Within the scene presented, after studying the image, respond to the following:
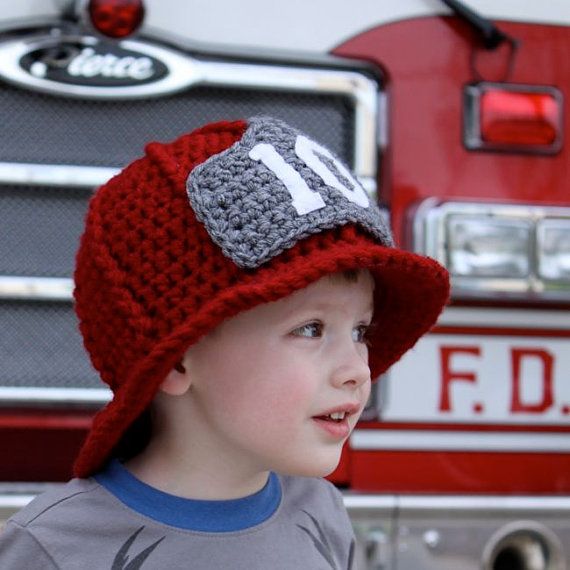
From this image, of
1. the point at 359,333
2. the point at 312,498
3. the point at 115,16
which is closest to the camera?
the point at 359,333

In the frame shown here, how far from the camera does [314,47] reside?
2090 mm

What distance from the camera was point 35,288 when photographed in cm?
202

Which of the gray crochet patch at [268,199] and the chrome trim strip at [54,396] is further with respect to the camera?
the chrome trim strip at [54,396]

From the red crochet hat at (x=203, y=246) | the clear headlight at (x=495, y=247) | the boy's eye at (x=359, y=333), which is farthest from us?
the clear headlight at (x=495, y=247)

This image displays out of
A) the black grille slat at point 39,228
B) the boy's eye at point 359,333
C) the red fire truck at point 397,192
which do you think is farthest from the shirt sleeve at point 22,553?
the black grille slat at point 39,228

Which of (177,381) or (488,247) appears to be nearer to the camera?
(177,381)

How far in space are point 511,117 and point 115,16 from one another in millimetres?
723

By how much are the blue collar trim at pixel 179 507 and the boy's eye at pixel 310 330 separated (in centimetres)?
20

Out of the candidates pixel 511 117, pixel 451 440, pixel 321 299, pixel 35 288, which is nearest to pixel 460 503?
pixel 451 440

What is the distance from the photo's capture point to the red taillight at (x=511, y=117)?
216cm

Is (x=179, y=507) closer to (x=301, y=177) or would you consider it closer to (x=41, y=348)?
(x=301, y=177)

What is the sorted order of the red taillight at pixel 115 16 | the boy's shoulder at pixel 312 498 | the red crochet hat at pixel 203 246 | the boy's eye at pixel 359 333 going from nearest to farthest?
the red crochet hat at pixel 203 246 → the boy's eye at pixel 359 333 → the boy's shoulder at pixel 312 498 → the red taillight at pixel 115 16

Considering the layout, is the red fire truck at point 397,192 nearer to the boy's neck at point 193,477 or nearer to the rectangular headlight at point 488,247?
the rectangular headlight at point 488,247

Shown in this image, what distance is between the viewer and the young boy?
1.16m
